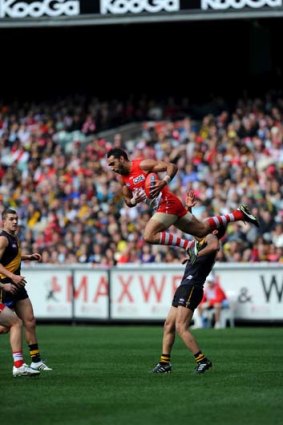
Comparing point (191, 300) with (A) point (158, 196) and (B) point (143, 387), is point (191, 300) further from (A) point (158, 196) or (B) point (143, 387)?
(B) point (143, 387)

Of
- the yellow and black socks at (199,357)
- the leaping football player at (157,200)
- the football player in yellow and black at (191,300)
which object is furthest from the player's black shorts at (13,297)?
the yellow and black socks at (199,357)

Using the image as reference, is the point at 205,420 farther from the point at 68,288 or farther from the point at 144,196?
the point at 68,288

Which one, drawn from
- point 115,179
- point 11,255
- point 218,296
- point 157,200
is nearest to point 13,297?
point 11,255

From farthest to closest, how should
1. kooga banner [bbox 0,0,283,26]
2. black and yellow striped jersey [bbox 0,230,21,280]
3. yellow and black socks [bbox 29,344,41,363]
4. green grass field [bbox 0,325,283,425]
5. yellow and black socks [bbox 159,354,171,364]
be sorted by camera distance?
Result: kooga banner [bbox 0,0,283,26] < yellow and black socks [bbox 29,344,41,363] < black and yellow striped jersey [bbox 0,230,21,280] < yellow and black socks [bbox 159,354,171,364] < green grass field [bbox 0,325,283,425]

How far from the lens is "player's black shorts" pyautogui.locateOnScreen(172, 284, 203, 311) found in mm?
14008

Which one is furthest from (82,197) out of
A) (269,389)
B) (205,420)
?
(205,420)

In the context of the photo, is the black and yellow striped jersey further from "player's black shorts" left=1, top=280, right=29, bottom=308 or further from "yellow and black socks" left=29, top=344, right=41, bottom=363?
"yellow and black socks" left=29, top=344, right=41, bottom=363

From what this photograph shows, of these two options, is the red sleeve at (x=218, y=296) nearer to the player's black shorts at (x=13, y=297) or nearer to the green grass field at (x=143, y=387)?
the green grass field at (x=143, y=387)

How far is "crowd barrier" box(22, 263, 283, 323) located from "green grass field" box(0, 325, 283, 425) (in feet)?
16.5

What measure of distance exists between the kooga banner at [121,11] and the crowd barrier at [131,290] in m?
7.35

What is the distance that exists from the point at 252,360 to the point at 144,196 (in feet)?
11.9

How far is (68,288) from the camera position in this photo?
Result: 2770 cm

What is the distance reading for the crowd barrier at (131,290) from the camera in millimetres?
25688

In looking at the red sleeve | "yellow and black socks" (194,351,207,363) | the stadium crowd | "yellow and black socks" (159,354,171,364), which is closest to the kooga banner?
the stadium crowd
